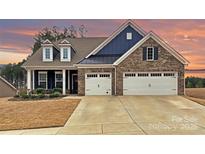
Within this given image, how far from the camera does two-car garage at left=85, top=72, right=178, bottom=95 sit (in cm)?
1672

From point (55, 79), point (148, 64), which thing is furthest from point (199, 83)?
point (55, 79)

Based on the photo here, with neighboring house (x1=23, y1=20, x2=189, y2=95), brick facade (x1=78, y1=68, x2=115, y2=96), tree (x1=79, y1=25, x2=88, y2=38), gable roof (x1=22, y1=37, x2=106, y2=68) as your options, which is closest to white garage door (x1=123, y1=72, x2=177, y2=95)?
neighboring house (x1=23, y1=20, x2=189, y2=95)

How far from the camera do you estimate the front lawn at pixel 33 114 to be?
40.1ft

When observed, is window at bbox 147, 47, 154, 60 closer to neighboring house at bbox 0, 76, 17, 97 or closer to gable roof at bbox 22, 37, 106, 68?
gable roof at bbox 22, 37, 106, 68

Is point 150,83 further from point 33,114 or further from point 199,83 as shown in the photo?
point 33,114

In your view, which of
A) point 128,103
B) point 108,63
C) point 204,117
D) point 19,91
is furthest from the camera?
point 108,63

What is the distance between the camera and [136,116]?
12.7 m

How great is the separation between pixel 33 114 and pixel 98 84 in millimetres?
6049
